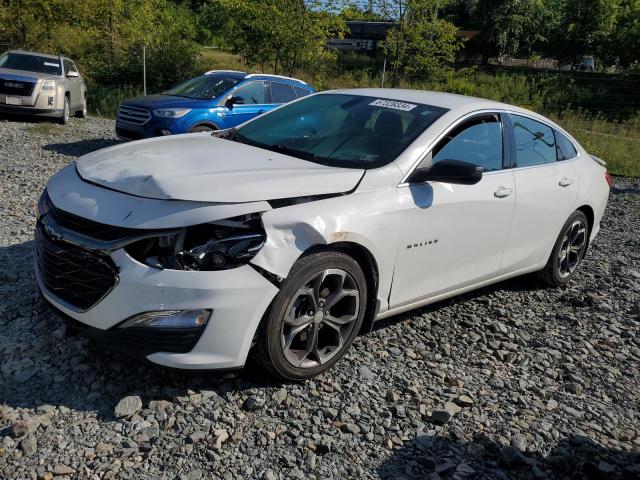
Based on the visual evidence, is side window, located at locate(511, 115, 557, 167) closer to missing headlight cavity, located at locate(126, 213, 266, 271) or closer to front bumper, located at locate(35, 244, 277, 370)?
missing headlight cavity, located at locate(126, 213, 266, 271)

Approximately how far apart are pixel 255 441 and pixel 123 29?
74.3 ft

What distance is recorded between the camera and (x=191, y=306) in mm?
2920

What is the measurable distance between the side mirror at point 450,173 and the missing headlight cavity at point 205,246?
4.01ft

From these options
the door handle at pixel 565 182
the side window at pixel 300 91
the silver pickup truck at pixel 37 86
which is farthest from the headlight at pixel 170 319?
the silver pickup truck at pixel 37 86

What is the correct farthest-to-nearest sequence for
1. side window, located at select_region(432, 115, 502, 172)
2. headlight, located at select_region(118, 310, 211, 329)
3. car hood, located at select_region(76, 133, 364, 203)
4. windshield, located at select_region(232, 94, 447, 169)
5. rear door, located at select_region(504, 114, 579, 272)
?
rear door, located at select_region(504, 114, 579, 272)
side window, located at select_region(432, 115, 502, 172)
windshield, located at select_region(232, 94, 447, 169)
car hood, located at select_region(76, 133, 364, 203)
headlight, located at select_region(118, 310, 211, 329)

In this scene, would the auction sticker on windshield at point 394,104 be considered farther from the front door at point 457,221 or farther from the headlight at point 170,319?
the headlight at point 170,319

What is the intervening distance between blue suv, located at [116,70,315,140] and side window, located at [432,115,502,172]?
248 inches

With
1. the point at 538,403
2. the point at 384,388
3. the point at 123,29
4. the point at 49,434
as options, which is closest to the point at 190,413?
the point at 49,434

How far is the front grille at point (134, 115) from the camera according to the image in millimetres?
10031

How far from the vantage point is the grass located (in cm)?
1442

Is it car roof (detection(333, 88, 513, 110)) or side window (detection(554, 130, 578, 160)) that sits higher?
car roof (detection(333, 88, 513, 110))

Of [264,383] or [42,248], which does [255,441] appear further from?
[42,248]

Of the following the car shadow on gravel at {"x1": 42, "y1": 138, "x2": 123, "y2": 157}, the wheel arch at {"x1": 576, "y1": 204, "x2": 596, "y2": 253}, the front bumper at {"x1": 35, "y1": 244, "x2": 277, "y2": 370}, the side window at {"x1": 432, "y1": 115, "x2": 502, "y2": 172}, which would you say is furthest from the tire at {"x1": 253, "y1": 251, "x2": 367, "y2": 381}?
the car shadow on gravel at {"x1": 42, "y1": 138, "x2": 123, "y2": 157}

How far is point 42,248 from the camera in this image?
3.38m
